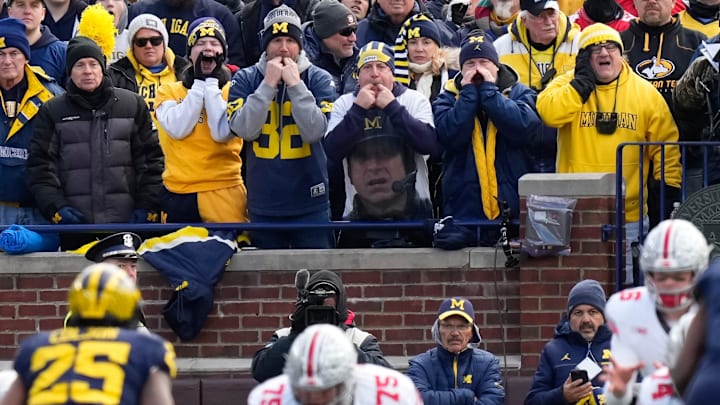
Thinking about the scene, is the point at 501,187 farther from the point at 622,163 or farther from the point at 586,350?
the point at 586,350

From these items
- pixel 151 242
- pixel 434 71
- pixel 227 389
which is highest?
pixel 434 71

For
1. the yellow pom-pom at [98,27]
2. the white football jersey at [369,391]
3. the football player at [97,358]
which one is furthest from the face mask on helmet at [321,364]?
the yellow pom-pom at [98,27]

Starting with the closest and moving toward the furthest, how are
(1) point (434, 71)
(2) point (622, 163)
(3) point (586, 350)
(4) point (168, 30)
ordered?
(3) point (586, 350) < (2) point (622, 163) < (1) point (434, 71) < (4) point (168, 30)

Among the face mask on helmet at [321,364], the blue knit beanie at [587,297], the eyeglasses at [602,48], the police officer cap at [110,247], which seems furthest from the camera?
the eyeglasses at [602,48]

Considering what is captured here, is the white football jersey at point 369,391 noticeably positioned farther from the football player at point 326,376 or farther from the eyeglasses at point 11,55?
the eyeglasses at point 11,55

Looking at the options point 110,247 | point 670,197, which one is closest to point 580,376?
point 670,197

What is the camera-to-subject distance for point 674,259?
372 inches

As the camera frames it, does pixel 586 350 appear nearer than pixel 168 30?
Yes

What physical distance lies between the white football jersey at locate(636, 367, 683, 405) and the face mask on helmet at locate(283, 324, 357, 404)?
1452 millimetres

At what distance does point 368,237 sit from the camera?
1405 centimetres

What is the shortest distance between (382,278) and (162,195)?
5.69 ft

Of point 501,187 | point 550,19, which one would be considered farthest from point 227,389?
point 550,19

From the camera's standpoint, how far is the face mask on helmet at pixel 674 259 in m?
9.45

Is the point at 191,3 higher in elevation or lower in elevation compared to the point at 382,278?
higher
